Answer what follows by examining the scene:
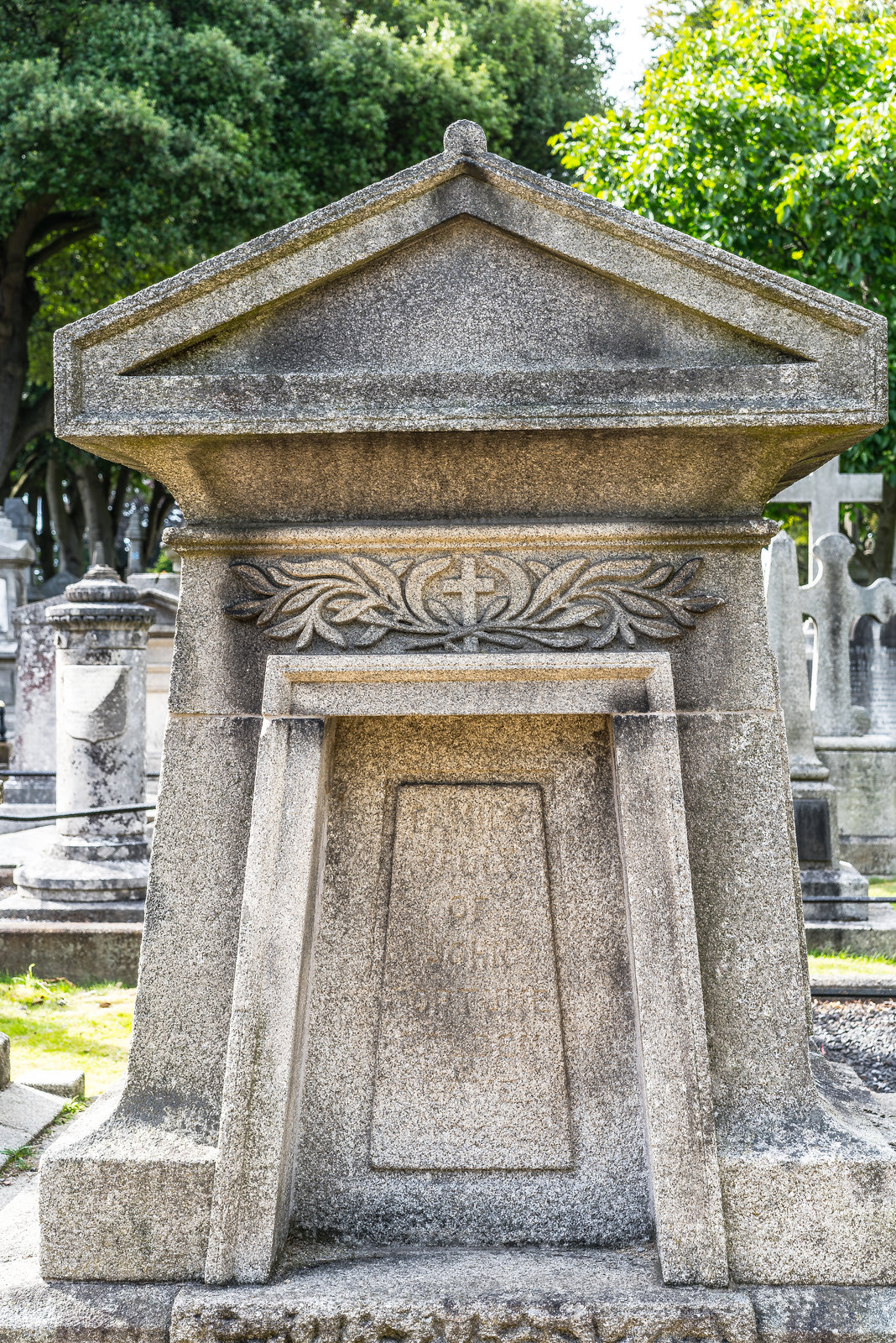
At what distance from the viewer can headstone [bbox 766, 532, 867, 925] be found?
6996 millimetres

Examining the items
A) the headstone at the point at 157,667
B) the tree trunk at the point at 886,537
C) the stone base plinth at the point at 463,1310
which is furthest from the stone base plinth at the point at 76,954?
the tree trunk at the point at 886,537

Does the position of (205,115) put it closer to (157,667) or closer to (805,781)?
(157,667)

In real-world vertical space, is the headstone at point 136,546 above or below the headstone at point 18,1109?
above

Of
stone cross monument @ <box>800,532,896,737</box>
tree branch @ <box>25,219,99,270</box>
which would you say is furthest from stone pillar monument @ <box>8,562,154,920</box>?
tree branch @ <box>25,219,99,270</box>

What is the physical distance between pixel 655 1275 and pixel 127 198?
48.9 ft

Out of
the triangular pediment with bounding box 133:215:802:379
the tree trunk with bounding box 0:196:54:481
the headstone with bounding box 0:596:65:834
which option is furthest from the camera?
the tree trunk with bounding box 0:196:54:481

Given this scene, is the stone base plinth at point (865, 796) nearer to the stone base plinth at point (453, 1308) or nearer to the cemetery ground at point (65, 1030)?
the cemetery ground at point (65, 1030)

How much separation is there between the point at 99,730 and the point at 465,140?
5.17 metres

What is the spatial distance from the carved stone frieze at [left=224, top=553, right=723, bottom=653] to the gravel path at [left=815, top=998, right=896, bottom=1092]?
2.74 metres

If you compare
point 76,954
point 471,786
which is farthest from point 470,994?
point 76,954

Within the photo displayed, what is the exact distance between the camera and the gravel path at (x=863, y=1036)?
181 inches

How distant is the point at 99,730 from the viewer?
6.90 metres

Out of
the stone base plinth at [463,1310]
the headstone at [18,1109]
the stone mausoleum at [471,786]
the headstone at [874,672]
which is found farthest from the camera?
the headstone at [874,672]

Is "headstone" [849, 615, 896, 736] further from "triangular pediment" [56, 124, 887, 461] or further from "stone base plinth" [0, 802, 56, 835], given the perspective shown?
"triangular pediment" [56, 124, 887, 461]
